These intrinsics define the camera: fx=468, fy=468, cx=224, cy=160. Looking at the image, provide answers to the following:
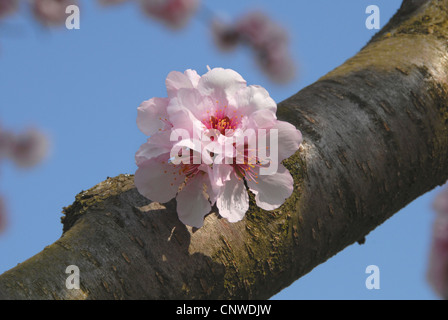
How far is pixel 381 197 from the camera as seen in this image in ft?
5.03

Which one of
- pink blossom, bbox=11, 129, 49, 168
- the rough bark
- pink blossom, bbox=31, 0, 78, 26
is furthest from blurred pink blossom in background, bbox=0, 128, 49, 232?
the rough bark

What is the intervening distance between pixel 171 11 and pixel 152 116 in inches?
152

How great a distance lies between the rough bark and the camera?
3.67 feet

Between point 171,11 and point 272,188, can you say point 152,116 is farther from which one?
point 171,11

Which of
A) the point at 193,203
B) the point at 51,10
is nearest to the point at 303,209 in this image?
the point at 193,203

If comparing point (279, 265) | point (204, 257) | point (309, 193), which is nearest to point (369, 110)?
point (309, 193)

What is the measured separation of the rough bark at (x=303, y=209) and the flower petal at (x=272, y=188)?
97 millimetres

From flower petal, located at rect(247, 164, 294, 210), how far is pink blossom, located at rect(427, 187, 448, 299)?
1.13 feet

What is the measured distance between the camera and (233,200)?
117cm
